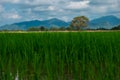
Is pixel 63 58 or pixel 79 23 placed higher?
pixel 63 58

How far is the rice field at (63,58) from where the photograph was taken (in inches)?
155

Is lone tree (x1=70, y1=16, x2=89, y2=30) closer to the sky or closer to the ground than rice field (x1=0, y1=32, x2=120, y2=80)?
closer to the ground

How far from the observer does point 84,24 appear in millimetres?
60375

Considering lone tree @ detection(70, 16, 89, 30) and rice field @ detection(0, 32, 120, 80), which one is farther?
lone tree @ detection(70, 16, 89, 30)

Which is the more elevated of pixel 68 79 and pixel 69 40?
pixel 69 40

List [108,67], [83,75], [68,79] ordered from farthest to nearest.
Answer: [68,79], [108,67], [83,75]

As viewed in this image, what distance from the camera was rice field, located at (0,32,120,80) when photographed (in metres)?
3.94

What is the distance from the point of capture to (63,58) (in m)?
4.73

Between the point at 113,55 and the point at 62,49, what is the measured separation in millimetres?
866

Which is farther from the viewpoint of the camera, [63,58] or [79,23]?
[79,23]

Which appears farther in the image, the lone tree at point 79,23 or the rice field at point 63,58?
the lone tree at point 79,23

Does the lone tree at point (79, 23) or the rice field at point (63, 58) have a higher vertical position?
the rice field at point (63, 58)

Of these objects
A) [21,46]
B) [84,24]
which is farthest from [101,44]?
[84,24]

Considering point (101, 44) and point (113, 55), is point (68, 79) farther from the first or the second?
point (101, 44)
